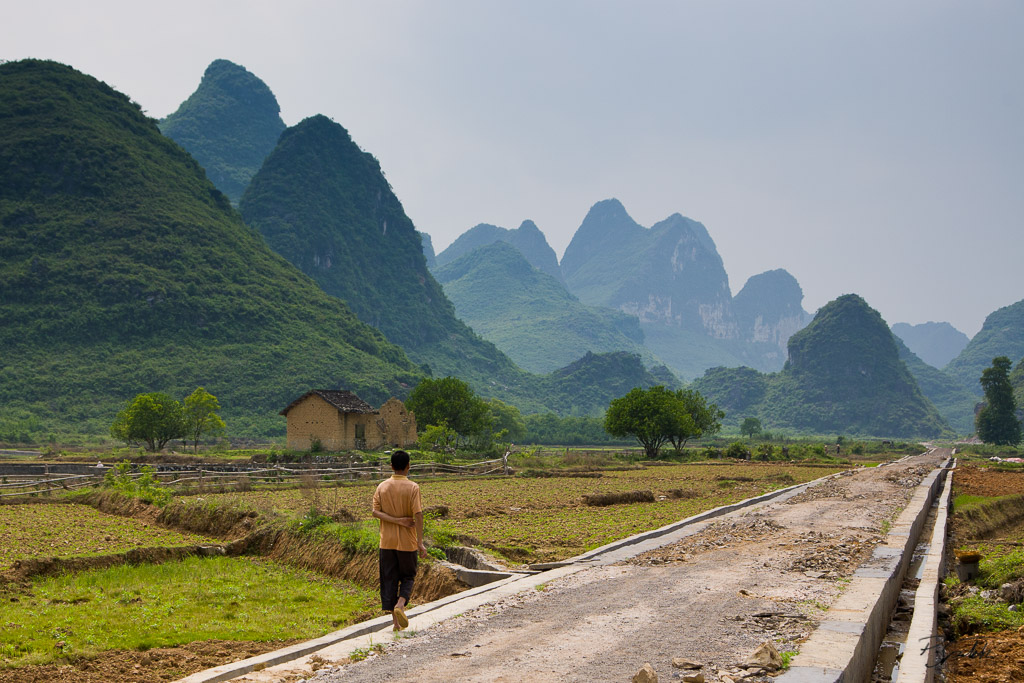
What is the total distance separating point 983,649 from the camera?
386 inches

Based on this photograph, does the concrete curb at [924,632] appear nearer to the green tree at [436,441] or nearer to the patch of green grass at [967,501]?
the patch of green grass at [967,501]

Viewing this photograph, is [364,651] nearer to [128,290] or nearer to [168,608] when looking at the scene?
[168,608]

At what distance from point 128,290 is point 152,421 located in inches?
2756

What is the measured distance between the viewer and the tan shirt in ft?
30.2

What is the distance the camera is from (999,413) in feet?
380

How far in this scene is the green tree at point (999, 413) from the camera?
11519 centimetres

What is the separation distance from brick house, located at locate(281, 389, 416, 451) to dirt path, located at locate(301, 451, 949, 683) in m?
52.2

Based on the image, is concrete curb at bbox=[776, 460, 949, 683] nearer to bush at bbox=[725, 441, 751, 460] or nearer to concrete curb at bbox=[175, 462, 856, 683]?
concrete curb at bbox=[175, 462, 856, 683]

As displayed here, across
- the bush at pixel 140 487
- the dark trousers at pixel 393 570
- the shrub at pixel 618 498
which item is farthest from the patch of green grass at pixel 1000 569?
the bush at pixel 140 487

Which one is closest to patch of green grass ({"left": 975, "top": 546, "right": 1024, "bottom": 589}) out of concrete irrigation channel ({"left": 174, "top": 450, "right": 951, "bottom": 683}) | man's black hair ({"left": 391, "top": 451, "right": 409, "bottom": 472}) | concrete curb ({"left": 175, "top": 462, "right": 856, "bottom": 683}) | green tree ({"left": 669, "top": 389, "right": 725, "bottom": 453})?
concrete irrigation channel ({"left": 174, "top": 450, "right": 951, "bottom": 683})

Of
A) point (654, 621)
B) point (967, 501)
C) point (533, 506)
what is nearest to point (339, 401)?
point (533, 506)

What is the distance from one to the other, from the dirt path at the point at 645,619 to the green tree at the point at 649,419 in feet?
185

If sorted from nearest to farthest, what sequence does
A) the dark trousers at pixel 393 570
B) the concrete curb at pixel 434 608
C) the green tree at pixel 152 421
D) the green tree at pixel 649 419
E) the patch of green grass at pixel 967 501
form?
the concrete curb at pixel 434 608 → the dark trousers at pixel 393 570 → the patch of green grass at pixel 967 501 → the green tree at pixel 152 421 → the green tree at pixel 649 419

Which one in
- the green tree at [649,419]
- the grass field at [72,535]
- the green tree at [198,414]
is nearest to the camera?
the grass field at [72,535]
